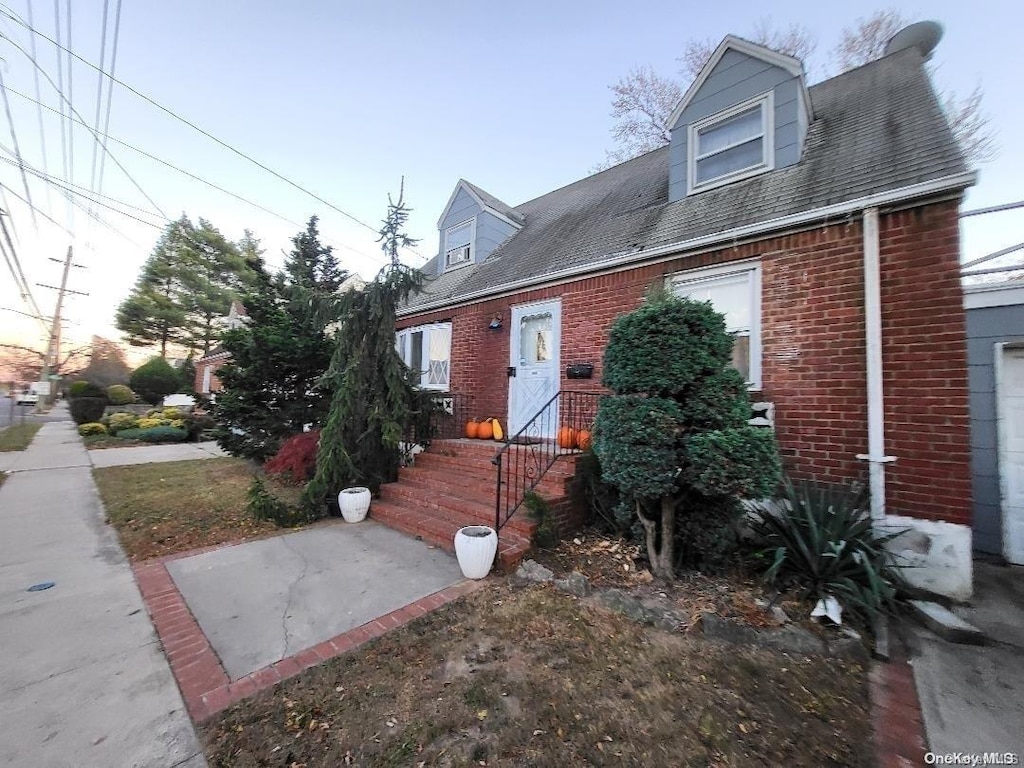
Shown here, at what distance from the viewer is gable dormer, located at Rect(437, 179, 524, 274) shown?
32.9 ft

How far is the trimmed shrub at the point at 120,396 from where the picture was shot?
72.8 feet


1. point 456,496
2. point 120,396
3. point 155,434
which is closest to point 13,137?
point 155,434

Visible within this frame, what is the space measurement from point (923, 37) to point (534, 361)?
8.76 m

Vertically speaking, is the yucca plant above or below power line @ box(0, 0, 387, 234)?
below

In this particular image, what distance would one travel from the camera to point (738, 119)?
6230 millimetres

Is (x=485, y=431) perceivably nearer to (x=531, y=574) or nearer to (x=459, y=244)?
(x=531, y=574)

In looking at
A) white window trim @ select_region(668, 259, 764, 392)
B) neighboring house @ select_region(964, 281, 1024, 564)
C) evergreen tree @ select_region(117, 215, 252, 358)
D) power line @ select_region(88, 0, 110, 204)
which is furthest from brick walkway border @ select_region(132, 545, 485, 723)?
evergreen tree @ select_region(117, 215, 252, 358)

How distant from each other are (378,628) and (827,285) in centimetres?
548

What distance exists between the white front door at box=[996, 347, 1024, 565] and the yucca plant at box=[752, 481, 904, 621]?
1833 millimetres

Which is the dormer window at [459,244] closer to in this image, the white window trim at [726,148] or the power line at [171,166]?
the power line at [171,166]

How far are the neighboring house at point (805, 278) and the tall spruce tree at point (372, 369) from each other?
222cm

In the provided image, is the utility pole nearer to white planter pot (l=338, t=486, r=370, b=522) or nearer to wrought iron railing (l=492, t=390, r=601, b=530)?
white planter pot (l=338, t=486, r=370, b=522)

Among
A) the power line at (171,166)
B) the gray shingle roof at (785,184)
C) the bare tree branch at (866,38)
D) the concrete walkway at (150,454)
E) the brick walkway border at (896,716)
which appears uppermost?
the bare tree branch at (866,38)

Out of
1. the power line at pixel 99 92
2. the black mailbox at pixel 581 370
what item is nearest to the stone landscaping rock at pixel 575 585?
the black mailbox at pixel 581 370
